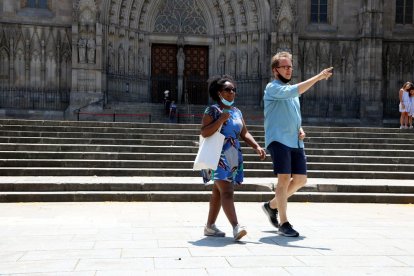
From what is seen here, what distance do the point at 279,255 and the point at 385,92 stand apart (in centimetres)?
2420

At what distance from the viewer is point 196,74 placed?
27.3 meters

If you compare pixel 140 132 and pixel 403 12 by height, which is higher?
pixel 403 12

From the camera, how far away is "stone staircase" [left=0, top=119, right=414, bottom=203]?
984cm

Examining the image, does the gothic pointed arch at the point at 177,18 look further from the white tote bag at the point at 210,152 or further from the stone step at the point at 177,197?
the white tote bag at the point at 210,152

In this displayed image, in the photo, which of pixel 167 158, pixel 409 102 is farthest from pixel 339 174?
pixel 409 102

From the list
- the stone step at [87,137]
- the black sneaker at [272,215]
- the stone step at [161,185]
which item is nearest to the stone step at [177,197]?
the stone step at [161,185]

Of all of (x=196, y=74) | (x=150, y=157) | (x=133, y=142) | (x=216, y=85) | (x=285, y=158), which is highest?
(x=196, y=74)

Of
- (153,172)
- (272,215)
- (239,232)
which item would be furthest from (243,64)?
(239,232)

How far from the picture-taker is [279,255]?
5.09m

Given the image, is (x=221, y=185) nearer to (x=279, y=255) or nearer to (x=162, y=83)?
(x=279, y=255)

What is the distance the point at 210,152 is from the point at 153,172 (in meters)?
5.97

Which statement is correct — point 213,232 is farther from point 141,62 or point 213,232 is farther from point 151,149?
point 141,62

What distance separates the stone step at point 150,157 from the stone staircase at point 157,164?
0.02 meters

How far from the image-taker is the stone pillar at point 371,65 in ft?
85.9
